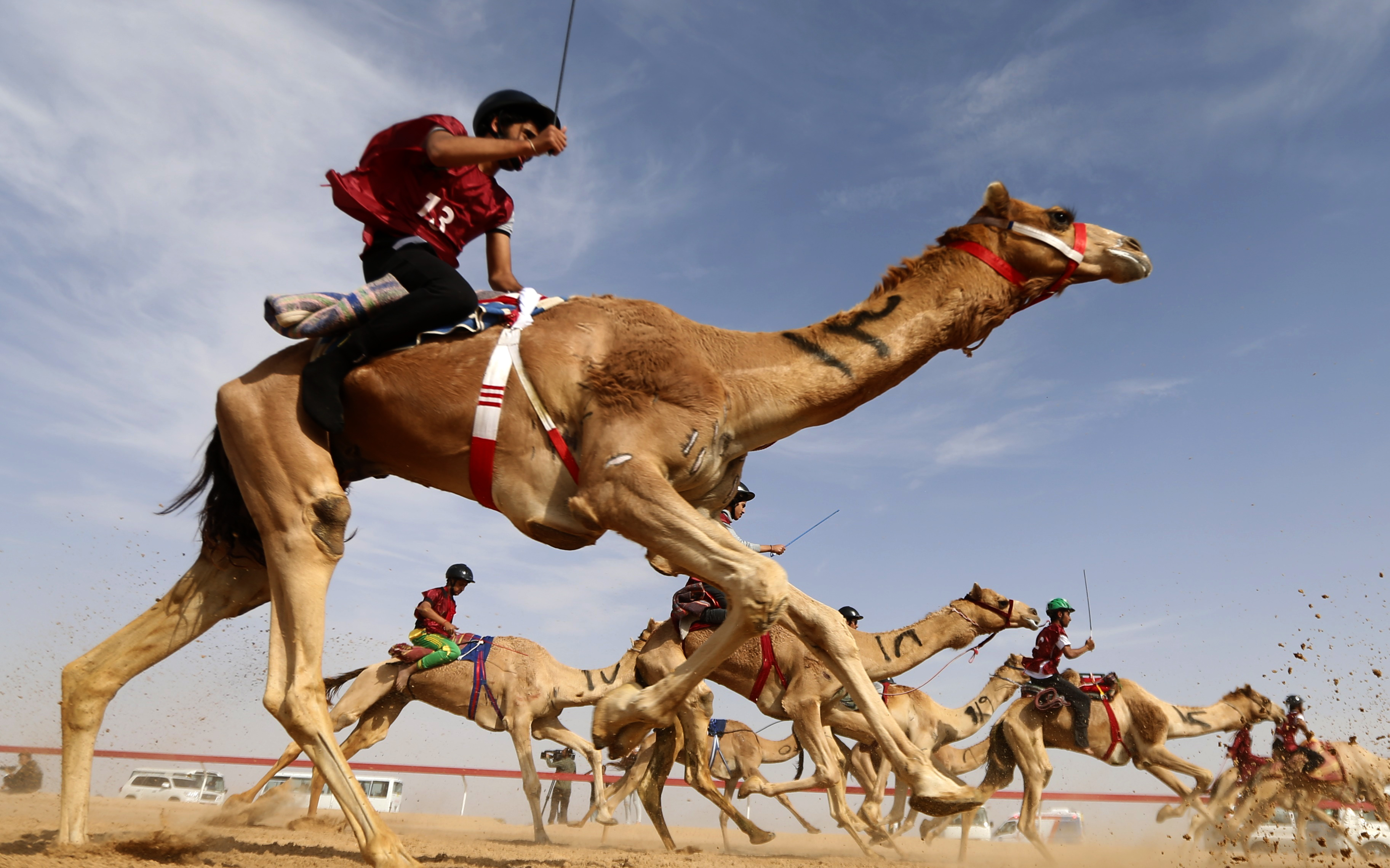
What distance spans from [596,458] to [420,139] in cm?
192

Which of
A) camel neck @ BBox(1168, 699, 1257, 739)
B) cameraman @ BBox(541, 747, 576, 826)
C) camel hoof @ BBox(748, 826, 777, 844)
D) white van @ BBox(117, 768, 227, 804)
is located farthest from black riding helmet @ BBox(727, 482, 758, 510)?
white van @ BBox(117, 768, 227, 804)

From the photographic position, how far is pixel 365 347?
15.9 ft

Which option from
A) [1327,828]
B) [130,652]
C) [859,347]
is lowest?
[1327,828]

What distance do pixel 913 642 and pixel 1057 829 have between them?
9.34 metres

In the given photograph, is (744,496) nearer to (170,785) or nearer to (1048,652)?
(1048,652)

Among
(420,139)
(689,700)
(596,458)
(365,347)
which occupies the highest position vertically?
(420,139)

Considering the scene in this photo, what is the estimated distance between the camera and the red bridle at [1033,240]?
5.33m

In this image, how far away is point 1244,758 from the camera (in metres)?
15.0

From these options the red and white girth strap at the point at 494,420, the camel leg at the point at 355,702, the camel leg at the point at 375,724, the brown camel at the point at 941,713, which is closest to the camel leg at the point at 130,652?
the red and white girth strap at the point at 494,420

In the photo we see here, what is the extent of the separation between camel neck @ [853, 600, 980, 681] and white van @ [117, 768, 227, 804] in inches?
658

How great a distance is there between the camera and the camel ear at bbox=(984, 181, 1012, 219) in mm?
5461

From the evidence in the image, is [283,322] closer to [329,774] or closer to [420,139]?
[420,139]

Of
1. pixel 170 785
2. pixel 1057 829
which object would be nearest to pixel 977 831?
pixel 1057 829

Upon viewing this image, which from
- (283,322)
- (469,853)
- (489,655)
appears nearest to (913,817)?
(489,655)
